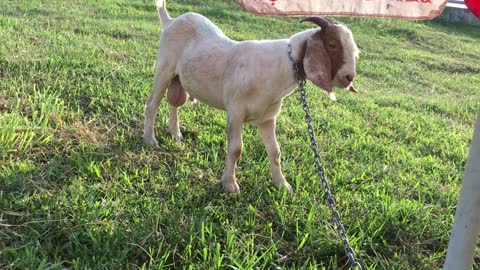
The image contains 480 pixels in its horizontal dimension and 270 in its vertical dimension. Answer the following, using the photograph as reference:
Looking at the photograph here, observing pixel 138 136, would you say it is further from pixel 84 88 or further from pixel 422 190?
pixel 422 190

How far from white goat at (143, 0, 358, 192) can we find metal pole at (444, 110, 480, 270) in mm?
876

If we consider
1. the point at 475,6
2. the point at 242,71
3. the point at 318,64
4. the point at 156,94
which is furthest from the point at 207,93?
the point at 475,6

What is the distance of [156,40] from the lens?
7184 mm

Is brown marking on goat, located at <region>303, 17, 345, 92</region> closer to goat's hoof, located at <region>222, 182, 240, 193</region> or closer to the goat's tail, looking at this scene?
goat's hoof, located at <region>222, 182, 240, 193</region>

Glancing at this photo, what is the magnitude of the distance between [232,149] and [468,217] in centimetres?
153

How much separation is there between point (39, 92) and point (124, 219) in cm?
191

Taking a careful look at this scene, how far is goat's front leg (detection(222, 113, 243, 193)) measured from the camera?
3.01 m

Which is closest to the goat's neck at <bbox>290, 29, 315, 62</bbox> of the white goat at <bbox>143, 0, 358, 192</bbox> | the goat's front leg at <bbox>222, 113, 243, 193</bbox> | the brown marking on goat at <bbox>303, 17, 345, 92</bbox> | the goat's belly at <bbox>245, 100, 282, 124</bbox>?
the white goat at <bbox>143, 0, 358, 192</bbox>

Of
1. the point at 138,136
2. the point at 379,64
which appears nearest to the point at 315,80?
the point at 138,136

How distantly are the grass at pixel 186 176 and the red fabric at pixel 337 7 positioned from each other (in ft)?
3.89

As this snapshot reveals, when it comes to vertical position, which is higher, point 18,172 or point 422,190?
point 18,172

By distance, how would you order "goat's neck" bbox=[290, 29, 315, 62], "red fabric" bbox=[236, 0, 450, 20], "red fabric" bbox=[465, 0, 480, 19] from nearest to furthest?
1. "red fabric" bbox=[465, 0, 480, 19]
2. "red fabric" bbox=[236, 0, 450, 20]
3. "goat's neck" bbox=[290, 29, 315, 62]

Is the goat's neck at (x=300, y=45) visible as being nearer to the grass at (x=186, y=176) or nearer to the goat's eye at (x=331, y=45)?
the goat's eye at (x=331, y=45)

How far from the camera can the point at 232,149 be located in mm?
3045
